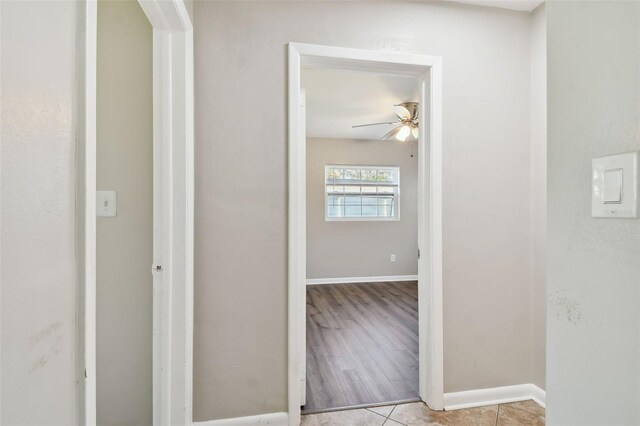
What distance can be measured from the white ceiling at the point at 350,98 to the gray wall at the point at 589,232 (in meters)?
1.73

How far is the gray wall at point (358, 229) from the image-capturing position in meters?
5.02

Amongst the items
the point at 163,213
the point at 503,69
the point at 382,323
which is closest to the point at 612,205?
the point at 163,213

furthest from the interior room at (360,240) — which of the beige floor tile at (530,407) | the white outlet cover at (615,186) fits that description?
the white outlet cover at (615,186)

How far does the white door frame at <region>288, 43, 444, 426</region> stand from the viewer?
5.42 ft

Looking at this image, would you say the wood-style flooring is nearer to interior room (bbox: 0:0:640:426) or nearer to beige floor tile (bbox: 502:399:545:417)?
interior room (bbox: 0:0:640:426)

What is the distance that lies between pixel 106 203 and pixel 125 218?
0.11m

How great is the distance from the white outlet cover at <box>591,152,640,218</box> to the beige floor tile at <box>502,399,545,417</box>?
1825mm

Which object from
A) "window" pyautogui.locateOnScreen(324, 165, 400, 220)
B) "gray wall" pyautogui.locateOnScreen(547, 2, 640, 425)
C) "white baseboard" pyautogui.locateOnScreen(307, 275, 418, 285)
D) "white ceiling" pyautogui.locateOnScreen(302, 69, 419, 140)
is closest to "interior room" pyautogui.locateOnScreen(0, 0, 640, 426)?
"gray wall" pyautogui.locateOnScreen(547, 2, 640, 425)

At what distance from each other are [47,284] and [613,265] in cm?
102

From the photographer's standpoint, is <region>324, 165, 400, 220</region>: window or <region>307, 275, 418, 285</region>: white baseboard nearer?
<region>307, 275, 418, 285</region>: white baseboard

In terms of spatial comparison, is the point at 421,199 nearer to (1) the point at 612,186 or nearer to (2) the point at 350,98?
(1) the point at 612,186

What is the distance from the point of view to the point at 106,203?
1521 millimetres

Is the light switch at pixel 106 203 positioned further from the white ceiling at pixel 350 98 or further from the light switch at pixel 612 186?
the light switch at pixel 612 186

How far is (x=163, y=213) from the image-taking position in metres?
1.43
